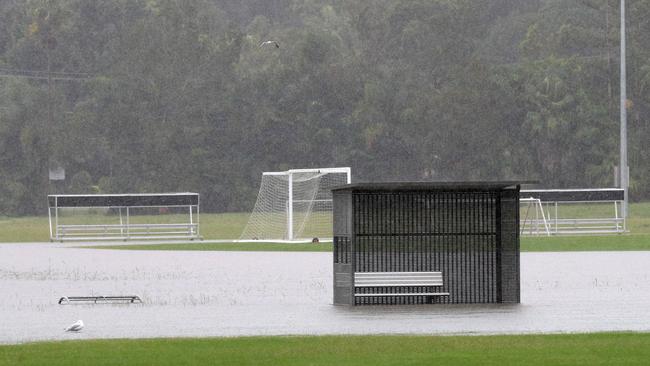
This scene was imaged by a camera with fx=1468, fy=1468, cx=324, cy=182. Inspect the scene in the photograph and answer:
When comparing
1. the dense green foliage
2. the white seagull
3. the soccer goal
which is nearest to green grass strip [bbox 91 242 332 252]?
the soccer goal

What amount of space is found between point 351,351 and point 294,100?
79.5m

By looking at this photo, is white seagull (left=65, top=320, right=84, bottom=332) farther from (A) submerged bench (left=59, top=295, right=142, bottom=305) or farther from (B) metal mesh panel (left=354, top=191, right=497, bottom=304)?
(B) metal mesh panel (left=354, top=191, right=497, bottom=304)

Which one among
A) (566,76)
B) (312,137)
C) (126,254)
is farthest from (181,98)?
(126,254)

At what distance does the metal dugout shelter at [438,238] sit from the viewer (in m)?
21.5

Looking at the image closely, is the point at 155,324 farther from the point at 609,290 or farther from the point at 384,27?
the point at 384,27

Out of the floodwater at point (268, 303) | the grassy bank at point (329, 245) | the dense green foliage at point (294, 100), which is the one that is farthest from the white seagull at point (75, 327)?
the dense green foliage at point (294, 100)

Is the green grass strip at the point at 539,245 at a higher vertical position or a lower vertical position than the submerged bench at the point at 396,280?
lower

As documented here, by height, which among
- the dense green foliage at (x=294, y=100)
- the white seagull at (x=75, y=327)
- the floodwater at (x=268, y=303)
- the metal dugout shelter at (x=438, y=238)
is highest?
the dense green foliage at (x=294, y=100)

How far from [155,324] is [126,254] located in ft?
78.8

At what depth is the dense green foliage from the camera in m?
88.9

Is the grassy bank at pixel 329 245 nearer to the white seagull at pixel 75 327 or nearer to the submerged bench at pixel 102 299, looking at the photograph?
the submerged bench at pixel 102 299

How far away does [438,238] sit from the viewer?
21.9m

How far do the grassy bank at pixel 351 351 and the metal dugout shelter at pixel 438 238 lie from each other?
545cm

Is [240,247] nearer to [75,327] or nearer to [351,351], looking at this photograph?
[75,327]
